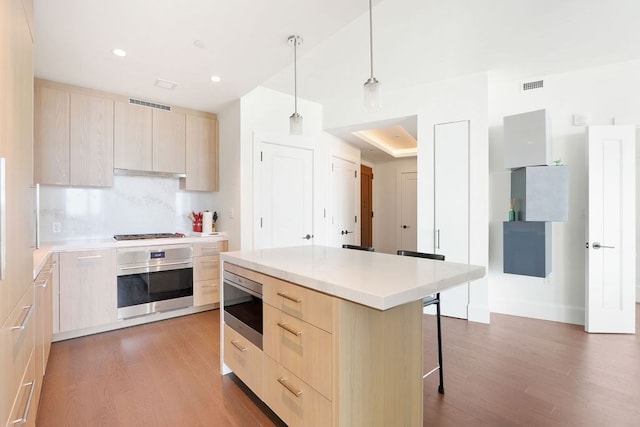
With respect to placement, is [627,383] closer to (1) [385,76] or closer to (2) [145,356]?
(1) [385,76]

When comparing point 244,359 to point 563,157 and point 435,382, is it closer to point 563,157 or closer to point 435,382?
point 435,382

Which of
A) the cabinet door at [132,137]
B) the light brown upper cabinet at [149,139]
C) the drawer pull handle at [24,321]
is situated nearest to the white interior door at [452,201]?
the light brown upper cabinet at [149,139]

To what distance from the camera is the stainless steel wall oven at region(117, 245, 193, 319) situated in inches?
127

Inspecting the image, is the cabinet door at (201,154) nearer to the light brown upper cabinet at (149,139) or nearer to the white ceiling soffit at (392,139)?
the light brown upper cabinet at (149,139)

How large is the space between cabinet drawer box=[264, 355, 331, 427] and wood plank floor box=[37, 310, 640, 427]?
0.24 meters

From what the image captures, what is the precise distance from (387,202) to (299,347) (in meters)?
6.01

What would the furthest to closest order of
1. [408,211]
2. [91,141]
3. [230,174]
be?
[408,211] → [230,174] → [91,141]

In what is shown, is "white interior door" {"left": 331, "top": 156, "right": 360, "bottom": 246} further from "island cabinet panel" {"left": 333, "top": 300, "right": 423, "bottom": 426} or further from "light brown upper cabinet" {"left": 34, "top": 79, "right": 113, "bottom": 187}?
"island cabinet panel" {"left": 333, "top": 300, "right": 423, "bottom": 426}

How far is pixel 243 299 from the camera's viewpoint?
81.3 inches

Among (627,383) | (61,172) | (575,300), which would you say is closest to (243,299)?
(61,172)

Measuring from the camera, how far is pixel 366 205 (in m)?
6.69

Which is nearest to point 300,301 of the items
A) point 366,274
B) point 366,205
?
point 366,274

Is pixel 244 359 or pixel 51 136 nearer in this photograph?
pixel 244 359

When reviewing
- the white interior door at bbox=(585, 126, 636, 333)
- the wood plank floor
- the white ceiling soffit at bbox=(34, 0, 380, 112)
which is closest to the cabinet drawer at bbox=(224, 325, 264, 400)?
the wood plank floor
